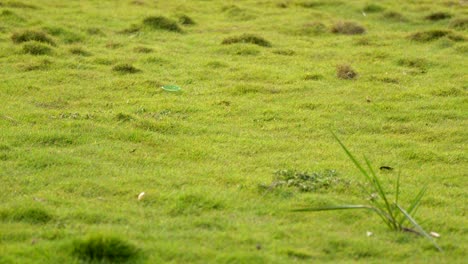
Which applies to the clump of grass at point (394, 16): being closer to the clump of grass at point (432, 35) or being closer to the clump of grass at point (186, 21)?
the clump of grass at point (432, 35)

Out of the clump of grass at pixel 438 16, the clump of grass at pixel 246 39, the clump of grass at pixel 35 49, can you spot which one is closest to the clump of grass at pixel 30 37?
the clump of grass at pixel 35 49

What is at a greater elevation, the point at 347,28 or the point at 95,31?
the point at 347,28

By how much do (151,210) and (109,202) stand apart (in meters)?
0.32

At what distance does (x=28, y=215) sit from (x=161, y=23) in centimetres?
710

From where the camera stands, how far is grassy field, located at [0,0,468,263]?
14.3ft

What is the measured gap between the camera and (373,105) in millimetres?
7512

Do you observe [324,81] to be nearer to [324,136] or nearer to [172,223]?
[324,136]

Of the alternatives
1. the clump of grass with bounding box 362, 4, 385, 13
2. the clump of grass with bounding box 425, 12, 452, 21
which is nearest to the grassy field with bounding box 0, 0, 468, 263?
the clump of grass with bounding box 425, 12, 452, 21

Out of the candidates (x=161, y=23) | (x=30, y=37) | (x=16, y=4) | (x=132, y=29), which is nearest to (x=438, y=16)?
(x=161, y=23)

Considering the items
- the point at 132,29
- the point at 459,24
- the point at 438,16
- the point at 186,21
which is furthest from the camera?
the point at 438,16

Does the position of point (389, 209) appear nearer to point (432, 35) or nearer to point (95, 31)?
point (432, 35)

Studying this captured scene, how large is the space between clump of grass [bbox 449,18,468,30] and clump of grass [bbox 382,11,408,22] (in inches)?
43.5

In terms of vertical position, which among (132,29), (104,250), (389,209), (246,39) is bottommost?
(132,29)

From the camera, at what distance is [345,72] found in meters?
8.59
